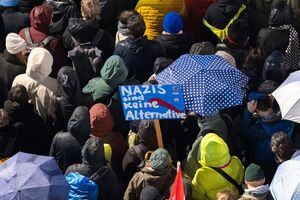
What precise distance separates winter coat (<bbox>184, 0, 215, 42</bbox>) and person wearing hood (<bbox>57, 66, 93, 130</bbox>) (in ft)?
8.96

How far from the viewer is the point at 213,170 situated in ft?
34.1

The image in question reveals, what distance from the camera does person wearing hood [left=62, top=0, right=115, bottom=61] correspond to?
41.0 feet

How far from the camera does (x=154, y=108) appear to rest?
34.2ft

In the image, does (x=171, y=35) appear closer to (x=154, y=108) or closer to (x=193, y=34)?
(x=193, y=34)

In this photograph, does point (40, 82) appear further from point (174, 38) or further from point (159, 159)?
point (159, 159)

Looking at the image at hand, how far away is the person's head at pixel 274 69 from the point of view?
11703mm

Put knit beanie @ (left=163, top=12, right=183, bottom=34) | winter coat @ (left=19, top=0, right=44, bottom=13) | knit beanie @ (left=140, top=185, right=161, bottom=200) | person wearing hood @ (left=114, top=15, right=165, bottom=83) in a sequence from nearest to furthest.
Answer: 1. knit beanie @ (left=140, top=185, right=161, bottom=200)
2. person wearing hood @ (left=114, top=15, right=165, bottom=83)
3. knit beanie @ (left=163, top=12, right=183, bottom=34)
4. winter coat @ (left=19, top=0, right=44, bottom=13)

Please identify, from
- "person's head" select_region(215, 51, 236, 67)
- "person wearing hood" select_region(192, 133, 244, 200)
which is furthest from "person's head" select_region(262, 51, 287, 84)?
"person wearing hood" select_region(192, 133, 244, 200)

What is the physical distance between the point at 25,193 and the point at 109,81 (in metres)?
2.68

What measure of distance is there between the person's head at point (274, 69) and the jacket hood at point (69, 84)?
2285 mm

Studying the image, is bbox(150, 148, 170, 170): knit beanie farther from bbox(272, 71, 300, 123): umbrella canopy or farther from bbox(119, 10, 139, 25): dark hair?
bbox(119, 10, 139, 25): dark hair

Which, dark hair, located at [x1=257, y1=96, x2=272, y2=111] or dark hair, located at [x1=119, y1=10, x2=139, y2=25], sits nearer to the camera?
dark hair, located at [x1=257, y1=96, x2=272, y2=111]

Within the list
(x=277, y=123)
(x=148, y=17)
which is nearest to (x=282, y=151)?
(x=277, y=123)

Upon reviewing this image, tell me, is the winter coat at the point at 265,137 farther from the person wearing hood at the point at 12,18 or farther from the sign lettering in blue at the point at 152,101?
the person wearing hood at the point at 12,18
